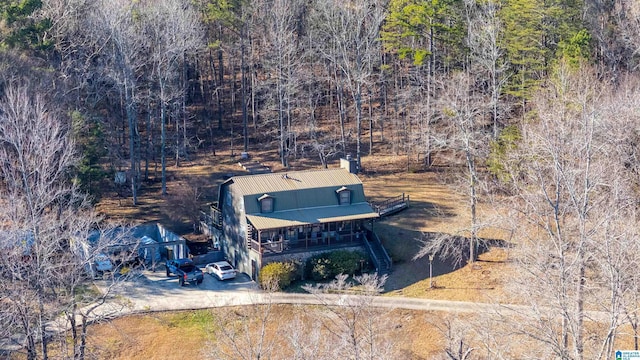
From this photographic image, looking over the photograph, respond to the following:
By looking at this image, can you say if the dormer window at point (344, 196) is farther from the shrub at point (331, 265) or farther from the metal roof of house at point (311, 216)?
the shrub at point (331, 265)

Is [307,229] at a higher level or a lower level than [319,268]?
higher

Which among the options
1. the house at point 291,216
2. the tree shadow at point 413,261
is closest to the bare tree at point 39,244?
the house at point 291,216

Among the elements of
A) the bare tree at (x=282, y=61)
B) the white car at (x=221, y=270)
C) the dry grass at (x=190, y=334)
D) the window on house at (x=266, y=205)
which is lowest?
the dry grass at (x=190, y=334)

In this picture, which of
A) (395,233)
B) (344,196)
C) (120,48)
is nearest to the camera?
(344,196)

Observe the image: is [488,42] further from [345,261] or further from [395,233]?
[345,261]

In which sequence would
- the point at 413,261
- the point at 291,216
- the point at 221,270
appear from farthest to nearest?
the point at 413,261 < the point at 291,216 < the point at 221,270

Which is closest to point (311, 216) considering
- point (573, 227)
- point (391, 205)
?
point (391, 205)
